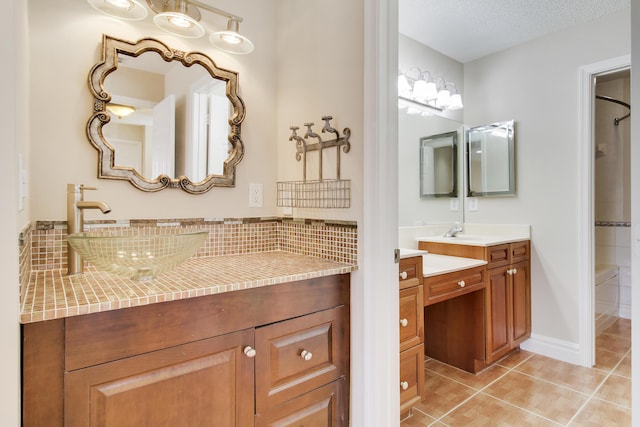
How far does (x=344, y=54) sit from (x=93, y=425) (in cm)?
146

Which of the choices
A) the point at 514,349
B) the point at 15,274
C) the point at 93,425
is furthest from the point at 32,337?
the point at 514,349

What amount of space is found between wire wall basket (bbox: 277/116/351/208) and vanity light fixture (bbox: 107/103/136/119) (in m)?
0.67

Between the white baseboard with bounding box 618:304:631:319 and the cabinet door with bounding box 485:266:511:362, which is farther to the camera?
the white baseboard with bounding box 618:304:631:319

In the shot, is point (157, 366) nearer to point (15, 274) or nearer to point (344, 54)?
point (15, 274)

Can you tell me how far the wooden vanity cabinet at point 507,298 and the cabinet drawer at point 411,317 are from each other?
0.72 m

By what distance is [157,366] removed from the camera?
2.98 feet

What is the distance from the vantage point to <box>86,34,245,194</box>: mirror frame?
1252 millimetres

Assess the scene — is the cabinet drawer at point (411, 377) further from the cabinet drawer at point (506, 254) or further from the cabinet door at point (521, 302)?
the cabinet door at point (521, 302)

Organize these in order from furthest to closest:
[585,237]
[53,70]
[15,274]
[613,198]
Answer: [613,198] → [585,237] → [53,70] → [15,274]

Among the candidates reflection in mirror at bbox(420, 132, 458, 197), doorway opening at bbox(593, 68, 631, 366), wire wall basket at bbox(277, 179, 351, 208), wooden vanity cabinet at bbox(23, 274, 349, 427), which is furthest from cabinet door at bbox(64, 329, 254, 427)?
doorway opening at bbox(593, 68, 631, 366)

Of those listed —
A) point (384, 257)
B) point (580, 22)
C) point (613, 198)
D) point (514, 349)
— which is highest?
point (580, 22)

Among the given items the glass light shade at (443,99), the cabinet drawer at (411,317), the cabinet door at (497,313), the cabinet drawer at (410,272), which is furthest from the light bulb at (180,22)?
the cabinet door at (497,313)

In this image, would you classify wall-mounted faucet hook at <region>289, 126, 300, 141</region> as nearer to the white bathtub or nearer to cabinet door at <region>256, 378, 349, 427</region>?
cabinet door at <region>256, 378, 349, 427</region>

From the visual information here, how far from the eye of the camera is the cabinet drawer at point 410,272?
1.68 meters
